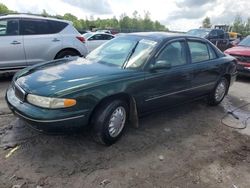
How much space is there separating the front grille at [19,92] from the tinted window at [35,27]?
3.83 metres

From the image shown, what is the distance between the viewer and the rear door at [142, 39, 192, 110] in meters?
4.34

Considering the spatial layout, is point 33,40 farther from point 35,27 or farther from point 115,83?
point 115,83

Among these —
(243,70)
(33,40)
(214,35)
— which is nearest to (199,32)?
(214,35)

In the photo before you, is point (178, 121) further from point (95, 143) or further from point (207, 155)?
point (95, 143)

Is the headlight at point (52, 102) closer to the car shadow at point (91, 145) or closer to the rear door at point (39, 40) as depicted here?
the car shadow at point (91, 145)

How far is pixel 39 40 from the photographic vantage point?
735 cm

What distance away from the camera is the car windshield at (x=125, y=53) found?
4.32 m

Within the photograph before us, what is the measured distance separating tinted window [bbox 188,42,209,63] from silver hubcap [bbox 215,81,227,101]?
835 mm

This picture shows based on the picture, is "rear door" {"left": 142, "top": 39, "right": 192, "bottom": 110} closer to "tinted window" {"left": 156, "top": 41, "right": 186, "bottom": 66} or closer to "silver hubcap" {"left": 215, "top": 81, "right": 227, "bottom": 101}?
"tinted window" {"left": 156, "top": 41, "right": 186, "bottom": 66}

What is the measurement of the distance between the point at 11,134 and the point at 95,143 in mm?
1298

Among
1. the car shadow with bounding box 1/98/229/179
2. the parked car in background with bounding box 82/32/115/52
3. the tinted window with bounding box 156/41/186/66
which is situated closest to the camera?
the car shadow with bounding box 1/98/229/179

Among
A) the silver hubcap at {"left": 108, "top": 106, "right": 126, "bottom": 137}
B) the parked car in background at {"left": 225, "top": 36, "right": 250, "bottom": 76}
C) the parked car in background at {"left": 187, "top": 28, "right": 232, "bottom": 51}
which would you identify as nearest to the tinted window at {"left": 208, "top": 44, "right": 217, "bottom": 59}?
the silver hubcap at {"left": 108, "top": 106, "right": 126, "bottom": 137}

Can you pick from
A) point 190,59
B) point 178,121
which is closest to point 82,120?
point 178,121

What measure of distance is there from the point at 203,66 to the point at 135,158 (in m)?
2.56
